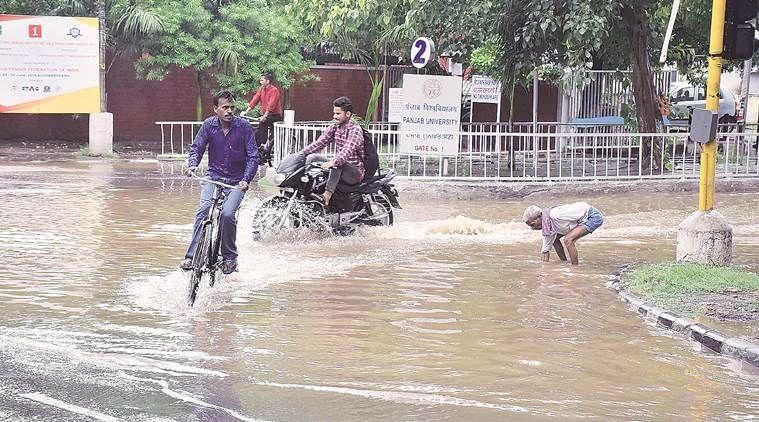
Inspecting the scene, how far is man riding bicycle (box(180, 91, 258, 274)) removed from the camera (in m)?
10.0

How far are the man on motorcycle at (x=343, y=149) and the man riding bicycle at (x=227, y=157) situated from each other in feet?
8.58

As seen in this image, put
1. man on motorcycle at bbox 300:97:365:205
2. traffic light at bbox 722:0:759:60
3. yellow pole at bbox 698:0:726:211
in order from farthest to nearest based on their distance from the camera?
1. man on motorcycle at bbox 300:97:365:205
2. yellow pole at bbox 698:0:726:211
3. traffic light at bbox 722:0:759:60

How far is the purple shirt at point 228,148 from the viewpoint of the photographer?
10.1m

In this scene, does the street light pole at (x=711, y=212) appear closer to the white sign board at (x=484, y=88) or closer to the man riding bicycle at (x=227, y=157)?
the man riding bicycle at (x=227, y=157)

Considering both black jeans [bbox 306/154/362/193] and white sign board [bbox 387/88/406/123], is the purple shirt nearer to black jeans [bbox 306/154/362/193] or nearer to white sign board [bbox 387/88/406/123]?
black jeans [bbox 306/154/362/193]

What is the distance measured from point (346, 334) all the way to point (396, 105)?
12.4 metres

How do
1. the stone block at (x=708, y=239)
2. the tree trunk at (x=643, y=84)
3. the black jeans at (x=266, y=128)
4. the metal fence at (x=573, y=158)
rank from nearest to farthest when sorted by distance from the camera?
the stone block at (x=708, y=239) → the metal fence at (x=573, y=158) → the tree trunk at (x=643, y=84) → the black jeans at (x=266, y=128)

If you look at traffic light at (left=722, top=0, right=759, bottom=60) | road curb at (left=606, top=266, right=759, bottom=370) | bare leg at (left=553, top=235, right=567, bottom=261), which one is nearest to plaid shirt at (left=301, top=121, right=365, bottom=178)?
bare leg at (left=553, top=235, right=567, bottom=261)

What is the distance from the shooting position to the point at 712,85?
10914mm

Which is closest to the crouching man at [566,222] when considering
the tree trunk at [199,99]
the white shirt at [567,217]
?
the white shirt at [567,217]

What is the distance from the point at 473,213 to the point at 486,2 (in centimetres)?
436

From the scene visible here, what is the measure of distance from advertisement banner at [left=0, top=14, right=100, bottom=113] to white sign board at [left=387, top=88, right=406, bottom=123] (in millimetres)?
9428

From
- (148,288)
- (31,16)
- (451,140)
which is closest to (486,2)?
(451,140)

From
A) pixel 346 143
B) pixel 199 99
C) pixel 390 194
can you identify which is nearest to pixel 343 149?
pixel 346 143
